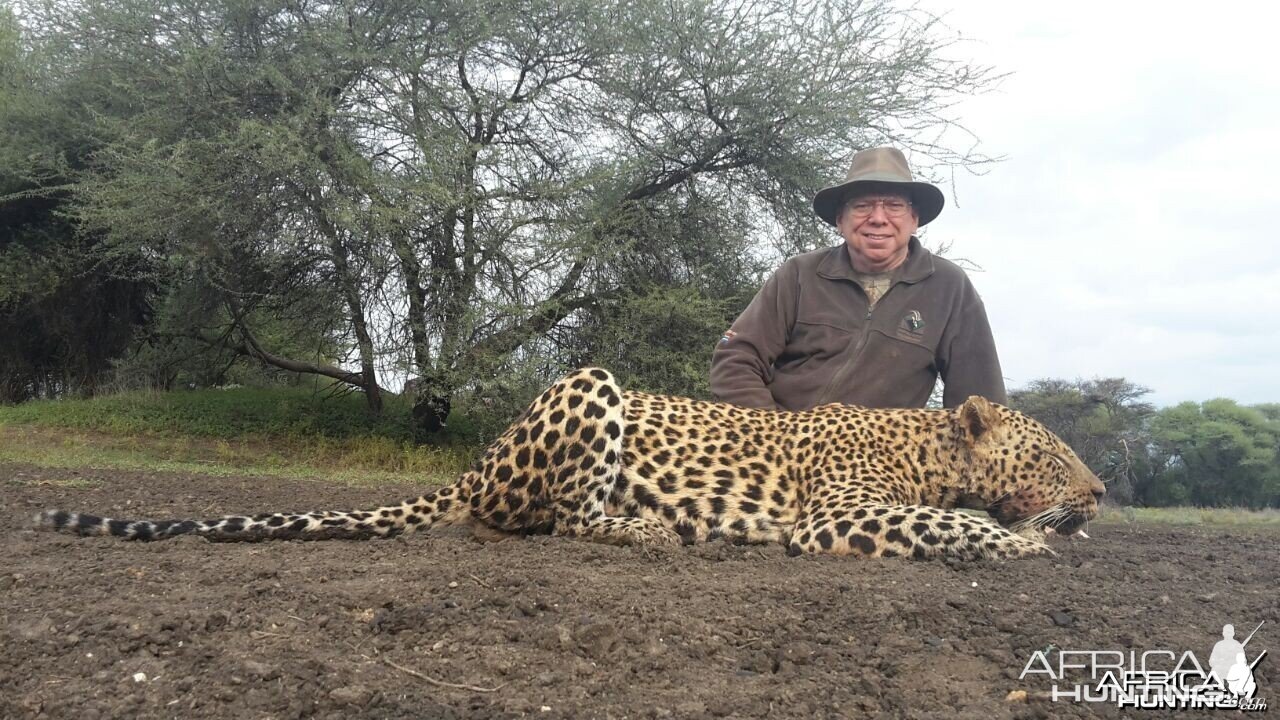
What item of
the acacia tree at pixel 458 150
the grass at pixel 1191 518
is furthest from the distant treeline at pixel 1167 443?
the acacia tree at pixel 458 150

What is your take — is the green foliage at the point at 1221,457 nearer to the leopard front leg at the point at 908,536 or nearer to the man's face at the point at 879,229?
the man's face at the point at 879,229

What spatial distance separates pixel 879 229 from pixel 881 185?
0.24 m

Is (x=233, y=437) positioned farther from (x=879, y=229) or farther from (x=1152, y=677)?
(x=1152, y=677)

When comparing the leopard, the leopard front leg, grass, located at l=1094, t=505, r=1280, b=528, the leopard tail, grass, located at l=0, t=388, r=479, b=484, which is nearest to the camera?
the leopard front leg

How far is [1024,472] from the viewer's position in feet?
14.1

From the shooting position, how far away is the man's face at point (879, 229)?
4.86m

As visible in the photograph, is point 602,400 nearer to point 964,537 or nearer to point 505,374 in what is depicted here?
point 964,537

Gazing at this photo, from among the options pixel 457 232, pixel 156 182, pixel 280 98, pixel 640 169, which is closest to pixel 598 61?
pixel 640 169

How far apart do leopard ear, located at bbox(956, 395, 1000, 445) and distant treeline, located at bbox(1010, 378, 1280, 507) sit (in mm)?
7620

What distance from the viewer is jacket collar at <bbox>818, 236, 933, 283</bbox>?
16.0 ft

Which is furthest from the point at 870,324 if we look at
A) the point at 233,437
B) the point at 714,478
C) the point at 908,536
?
the point at 233,437

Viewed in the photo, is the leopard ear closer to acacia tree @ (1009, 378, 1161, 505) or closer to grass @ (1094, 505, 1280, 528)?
grass @ (1094, 505, 1280, 528)

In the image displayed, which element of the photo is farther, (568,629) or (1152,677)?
(568,629)

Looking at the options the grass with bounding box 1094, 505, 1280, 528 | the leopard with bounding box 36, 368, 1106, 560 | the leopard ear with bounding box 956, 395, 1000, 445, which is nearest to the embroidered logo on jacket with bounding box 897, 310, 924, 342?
the leopard with bounding box 36, 368, 1106, 560
